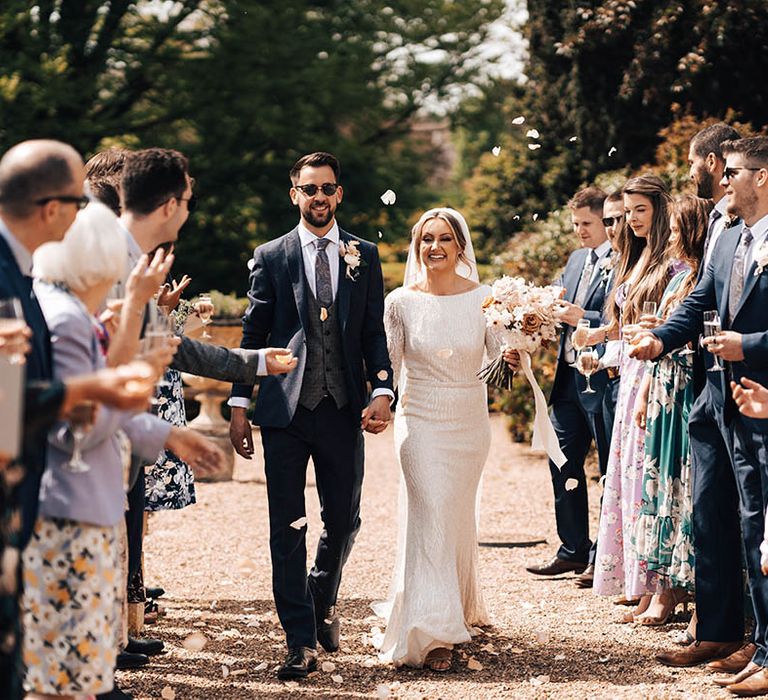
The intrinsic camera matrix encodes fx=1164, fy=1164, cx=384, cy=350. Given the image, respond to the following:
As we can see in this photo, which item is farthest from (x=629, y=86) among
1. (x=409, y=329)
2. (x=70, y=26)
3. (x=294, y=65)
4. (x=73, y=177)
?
(x=73, y=177)

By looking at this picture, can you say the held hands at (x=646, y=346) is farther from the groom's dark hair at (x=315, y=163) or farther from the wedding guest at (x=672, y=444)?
the groom's dark hair at (x=315, y=163)

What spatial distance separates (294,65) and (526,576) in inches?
514

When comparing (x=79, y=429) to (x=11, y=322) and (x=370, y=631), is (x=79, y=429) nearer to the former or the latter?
(x=11, y=322)

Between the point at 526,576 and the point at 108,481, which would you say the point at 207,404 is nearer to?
the point at 526,576

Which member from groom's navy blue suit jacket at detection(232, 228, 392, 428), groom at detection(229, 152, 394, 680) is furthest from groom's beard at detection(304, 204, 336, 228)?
groom's navy blue suit jacket at detection(232, 228, 392, 428)

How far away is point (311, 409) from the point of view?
5.79m

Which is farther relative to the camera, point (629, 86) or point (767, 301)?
point (629, 86)

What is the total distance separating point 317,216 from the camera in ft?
19.6

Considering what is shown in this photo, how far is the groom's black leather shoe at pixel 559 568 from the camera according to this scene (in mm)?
7957

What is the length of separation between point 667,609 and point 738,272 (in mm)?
2222

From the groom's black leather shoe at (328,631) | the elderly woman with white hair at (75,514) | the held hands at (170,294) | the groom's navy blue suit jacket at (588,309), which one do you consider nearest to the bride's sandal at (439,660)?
the groom's black leather shoe at (328,631)

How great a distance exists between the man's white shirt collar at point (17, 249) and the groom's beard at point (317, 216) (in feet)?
8.27

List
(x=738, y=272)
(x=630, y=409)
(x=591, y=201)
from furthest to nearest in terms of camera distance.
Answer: (x=591, y=201) → (x=630, y=409) → (x=738, y=272)

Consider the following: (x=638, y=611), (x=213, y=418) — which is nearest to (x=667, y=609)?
(x=638, y=611)
